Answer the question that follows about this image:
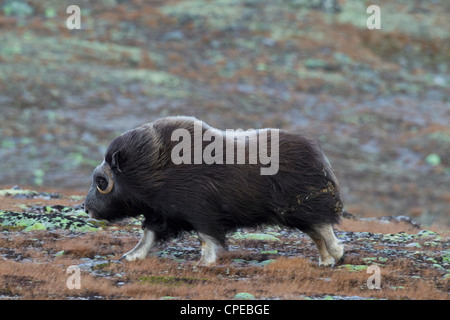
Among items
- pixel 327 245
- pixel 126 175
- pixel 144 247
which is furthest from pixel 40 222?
pixel 327 245

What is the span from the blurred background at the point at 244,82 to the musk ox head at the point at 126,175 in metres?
15.3

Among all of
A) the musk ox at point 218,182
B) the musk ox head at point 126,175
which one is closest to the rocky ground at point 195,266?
the musk ox at point 218,182

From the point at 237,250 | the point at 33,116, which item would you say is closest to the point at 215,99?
the point at 33,116

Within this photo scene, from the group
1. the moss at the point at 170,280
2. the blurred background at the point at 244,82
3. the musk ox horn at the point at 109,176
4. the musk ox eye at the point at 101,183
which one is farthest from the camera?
the blurred background at the point at 244,82

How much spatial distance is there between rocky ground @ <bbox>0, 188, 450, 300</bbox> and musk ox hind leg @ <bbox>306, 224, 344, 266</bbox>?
173 mm

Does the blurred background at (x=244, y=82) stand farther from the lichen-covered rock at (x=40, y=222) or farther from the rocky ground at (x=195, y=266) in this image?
the lichen-covered rock at (x=40, y=222)

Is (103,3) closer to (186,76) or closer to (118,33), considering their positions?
(118,33)

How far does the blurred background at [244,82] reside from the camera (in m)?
28.6

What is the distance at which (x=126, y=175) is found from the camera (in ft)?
29.1

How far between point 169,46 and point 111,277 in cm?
3395

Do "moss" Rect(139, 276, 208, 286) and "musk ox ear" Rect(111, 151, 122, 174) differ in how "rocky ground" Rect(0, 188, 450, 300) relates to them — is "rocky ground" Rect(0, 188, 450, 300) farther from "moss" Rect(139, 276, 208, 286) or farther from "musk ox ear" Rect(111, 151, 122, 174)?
"musk ox ear" Rect(111, 151, 122, 174)

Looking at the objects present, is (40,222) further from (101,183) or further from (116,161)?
(116,161)

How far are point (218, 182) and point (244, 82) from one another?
29.6 m

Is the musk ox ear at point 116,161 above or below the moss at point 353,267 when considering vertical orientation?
above
